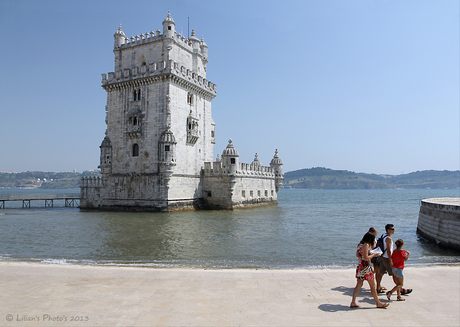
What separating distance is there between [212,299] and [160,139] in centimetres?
3008

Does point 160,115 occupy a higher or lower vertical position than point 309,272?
higher

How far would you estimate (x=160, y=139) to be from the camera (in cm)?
3691

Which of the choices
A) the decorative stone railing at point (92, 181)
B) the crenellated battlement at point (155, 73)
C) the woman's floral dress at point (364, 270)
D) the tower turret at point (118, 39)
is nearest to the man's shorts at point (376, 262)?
the woman's floral dress at point (364, 270)

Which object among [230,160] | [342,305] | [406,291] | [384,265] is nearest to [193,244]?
[384,265]

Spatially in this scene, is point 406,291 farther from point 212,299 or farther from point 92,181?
point 92,181

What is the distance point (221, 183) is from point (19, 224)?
2131 centimetres

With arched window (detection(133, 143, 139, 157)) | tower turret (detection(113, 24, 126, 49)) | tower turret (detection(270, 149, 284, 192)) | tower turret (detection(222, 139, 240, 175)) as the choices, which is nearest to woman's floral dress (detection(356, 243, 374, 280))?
tower turret (detection(222, 139, 240, 175))

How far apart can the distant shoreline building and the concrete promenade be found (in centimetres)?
2638

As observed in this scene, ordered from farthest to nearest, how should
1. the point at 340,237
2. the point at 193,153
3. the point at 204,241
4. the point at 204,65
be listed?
the point at 204,65 < the point at 193,153 < the point at 340,237 < the point at 204,241

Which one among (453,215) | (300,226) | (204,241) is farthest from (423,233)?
(204,241)

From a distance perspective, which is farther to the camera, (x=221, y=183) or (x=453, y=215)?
(x=221, y=183)

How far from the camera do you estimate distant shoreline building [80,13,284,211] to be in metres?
37.3

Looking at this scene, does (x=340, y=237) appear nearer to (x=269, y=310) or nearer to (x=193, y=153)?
(x=269, y=310)

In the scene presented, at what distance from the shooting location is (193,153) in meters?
41.3
